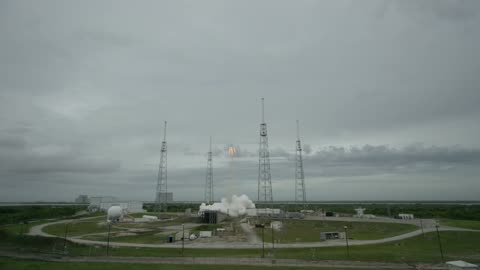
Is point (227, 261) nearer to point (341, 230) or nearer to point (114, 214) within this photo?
point (341, 230)

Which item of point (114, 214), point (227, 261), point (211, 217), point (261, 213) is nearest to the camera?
point (227, 261)

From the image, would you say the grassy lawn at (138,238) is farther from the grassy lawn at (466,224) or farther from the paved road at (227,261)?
the grassy lawn at (466,224)

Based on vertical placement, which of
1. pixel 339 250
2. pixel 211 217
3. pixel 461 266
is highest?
pixel 211 217

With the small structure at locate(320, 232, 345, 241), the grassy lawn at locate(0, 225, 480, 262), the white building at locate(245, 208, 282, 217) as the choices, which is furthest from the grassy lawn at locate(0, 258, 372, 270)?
the white building at locate(245, 208, 282, 217)

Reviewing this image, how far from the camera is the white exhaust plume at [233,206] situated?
12751 centimetres

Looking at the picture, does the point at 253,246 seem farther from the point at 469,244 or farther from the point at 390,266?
the point at 469,244

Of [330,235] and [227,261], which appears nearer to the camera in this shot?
[227,261]

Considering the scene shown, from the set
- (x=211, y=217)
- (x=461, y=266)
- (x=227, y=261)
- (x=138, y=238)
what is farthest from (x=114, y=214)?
(x=461, y=266)

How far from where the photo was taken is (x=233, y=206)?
440 feet

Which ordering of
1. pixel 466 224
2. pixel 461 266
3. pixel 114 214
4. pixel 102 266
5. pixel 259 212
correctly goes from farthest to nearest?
pixel 259 212
pixel 114 214
pixel 466 224
pixel 102 266
pixel 461 266

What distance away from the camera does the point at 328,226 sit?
9550 cm

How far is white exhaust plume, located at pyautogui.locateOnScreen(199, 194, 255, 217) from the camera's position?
127512mm

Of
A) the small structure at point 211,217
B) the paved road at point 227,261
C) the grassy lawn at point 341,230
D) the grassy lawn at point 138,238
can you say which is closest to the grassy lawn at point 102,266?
the paved road at point 227,261

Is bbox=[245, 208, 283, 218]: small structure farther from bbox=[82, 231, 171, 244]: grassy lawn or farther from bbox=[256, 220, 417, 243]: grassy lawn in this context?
bbox=[82, 231, 171, 244]: grassy lawn
